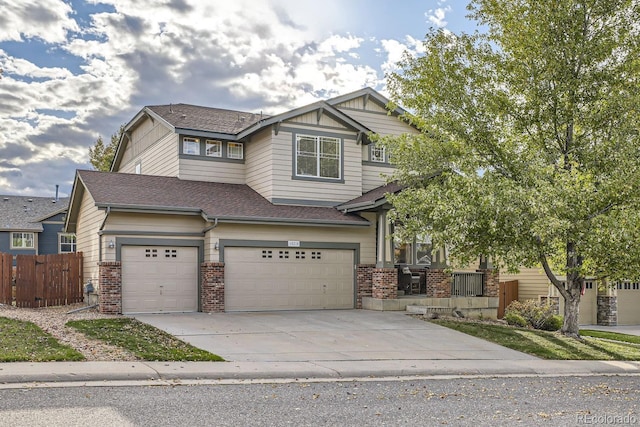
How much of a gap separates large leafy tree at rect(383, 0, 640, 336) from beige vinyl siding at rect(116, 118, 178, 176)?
361 inches

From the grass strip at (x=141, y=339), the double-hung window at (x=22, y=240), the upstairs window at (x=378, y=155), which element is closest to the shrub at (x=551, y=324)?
the upstairs window at (x=378, y=155)

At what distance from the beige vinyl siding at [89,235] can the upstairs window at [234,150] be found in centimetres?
507

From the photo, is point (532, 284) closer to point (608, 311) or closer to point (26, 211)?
point (608, 311)

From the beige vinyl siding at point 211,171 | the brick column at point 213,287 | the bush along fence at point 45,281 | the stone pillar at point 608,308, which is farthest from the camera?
the stone pillar at point 608,308

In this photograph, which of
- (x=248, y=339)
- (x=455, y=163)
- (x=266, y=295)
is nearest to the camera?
(x=248, y=339)

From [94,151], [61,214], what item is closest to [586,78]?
[94,151]

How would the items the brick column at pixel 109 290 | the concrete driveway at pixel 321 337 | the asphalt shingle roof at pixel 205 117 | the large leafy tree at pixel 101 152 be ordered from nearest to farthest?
the concrete driveway at pixel 321 337 → the brick column at pixel 109 290 → the asphalt shingle roof at pixel 205 117 → the large leafy tree at pixel 101 152

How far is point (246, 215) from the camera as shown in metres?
20.0

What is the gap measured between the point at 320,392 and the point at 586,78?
37.5 feet

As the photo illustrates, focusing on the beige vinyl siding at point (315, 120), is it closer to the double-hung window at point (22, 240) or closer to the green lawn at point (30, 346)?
the green lawn at point (30, 346)

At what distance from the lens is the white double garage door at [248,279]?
19234 mm

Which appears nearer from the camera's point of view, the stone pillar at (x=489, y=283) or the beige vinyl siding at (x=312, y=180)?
the beige vinyl siding at (x=312, y=180)

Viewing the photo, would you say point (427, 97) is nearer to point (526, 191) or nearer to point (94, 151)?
point (526, 191)

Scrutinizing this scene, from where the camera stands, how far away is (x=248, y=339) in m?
14.7
